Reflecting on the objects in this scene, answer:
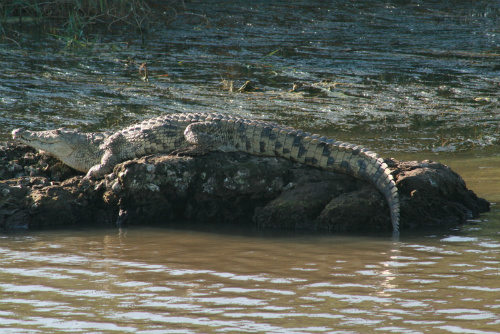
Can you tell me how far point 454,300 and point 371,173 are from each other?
2055 mm

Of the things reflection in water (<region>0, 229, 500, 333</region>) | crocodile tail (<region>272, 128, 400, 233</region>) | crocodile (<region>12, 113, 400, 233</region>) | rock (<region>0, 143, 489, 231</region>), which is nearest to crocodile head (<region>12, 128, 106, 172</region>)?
crocodile (<region>12, 113, 400, 233</region>)

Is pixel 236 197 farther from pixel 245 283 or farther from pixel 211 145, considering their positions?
pixel 245 283

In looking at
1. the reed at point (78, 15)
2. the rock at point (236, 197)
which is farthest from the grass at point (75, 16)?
the rock at point (236, 197)

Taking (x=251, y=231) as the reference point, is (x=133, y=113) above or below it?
above

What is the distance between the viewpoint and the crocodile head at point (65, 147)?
6395mm

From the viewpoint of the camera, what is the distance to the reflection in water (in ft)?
11.3

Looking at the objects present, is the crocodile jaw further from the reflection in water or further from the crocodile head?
the reflection in water

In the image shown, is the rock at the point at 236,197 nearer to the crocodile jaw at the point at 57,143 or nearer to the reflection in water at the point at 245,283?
the reflection in water at the point at 245,283

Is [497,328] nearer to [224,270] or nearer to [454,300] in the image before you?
[454,300]

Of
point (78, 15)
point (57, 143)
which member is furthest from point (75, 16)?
point (57, 143)

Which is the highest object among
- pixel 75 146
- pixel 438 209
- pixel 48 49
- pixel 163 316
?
pixel 48 49

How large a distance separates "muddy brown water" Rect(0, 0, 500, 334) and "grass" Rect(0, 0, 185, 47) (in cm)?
38

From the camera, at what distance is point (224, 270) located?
4340 mm

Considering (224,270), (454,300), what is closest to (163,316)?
(224,270)
